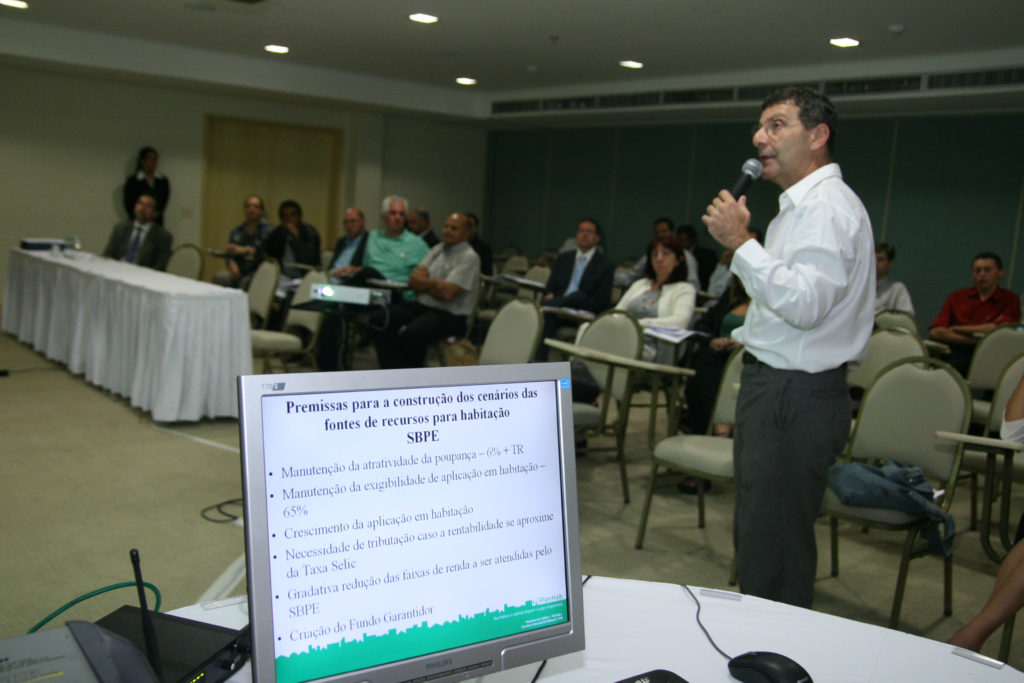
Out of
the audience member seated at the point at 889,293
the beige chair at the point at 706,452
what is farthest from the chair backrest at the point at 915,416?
the audience member seated at the point at 889,293

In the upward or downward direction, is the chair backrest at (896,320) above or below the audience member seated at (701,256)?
below

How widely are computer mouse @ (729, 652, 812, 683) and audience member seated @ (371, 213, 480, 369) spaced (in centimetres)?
470

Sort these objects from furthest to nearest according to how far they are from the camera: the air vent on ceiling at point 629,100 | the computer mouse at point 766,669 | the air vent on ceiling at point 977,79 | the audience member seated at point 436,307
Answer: the air vent on ceiling at point 629,100, the air vent on ceiling at point 977,79, the audience member seated at point 436,307, the computer mouse at point 766,669

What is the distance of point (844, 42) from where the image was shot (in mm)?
6289

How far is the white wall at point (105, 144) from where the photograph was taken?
930cm

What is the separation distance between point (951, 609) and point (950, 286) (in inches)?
219

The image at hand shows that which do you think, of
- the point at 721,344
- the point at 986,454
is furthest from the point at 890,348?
the point at 986,454

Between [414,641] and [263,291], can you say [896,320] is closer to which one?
[263,291]

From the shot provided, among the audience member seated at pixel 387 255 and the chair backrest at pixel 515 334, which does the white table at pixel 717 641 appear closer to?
the chair backrest at pixel 515 334

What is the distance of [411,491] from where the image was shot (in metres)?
1.01

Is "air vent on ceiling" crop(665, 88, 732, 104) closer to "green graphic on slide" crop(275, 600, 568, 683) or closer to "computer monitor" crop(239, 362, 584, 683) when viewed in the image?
"computer monitor" crop(239, 362, 584, 683)

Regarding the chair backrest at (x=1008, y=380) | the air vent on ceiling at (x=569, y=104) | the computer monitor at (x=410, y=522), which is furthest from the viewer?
A: the air vent on ceiling at (x=569, y=104)

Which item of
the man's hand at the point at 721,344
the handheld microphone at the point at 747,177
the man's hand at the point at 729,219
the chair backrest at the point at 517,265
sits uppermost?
the handheld microphone at the point at 747,177

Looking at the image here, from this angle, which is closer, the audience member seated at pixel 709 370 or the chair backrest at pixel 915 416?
the chair backrest at pixel 915 416
